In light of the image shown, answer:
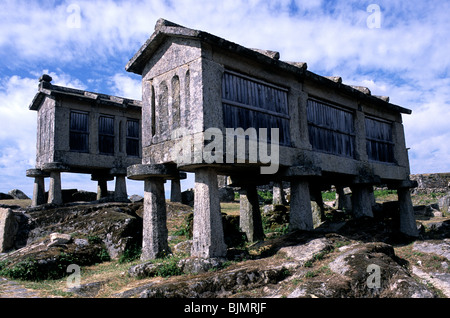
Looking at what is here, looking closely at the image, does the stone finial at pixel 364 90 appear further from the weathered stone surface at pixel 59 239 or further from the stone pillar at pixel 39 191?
the stone pillar at pixel 39 191

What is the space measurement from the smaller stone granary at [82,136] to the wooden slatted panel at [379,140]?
403 inches

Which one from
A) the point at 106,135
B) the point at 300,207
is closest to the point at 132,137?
the point at 106,135

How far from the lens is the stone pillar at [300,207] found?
10.6m

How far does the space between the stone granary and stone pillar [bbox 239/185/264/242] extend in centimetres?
3

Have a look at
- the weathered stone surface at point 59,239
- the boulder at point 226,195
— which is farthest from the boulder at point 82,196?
the weathered stone surface at point 59,239

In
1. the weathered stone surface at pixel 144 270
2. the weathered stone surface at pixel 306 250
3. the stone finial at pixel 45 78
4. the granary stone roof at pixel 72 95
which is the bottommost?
the weathered stone surface at pixel 144 270

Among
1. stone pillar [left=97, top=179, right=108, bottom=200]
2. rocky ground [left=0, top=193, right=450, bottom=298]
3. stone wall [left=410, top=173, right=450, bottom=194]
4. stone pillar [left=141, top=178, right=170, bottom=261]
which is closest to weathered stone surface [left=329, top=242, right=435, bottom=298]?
rocky ground [left=0, top=193, right=450, bottom=298]

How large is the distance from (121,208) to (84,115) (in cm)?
533

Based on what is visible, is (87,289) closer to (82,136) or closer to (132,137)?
(82,136)

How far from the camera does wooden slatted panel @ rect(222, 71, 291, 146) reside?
8961mm

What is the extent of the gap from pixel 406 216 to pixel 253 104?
8229mm

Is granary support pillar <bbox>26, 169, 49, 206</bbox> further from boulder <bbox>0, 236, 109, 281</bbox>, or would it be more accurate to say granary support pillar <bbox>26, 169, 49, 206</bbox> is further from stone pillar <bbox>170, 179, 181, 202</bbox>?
boulder <bbox>0, 236, 109, 281</bbox>

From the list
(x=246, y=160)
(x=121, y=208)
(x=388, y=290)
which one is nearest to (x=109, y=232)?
(x=121, y=208)

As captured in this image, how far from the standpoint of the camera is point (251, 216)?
40.3 ft
